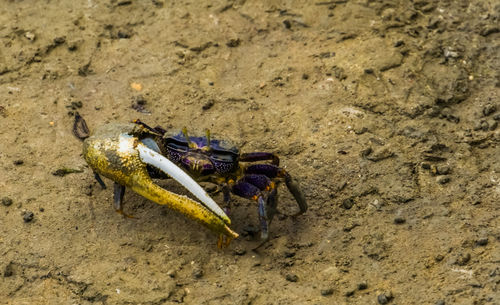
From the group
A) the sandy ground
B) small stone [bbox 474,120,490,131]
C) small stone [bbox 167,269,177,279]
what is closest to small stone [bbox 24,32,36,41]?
the sandy ground

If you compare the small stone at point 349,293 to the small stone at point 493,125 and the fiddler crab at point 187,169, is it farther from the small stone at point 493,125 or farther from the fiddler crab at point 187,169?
the small stone at point 493,125

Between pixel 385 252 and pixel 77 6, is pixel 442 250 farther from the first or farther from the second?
pixel 77 6

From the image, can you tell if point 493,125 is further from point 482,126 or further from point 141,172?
point 141,172

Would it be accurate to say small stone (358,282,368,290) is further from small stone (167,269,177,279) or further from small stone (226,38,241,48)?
small stone (226,38,241,48)

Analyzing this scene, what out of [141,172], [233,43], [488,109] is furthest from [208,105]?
[488,109]

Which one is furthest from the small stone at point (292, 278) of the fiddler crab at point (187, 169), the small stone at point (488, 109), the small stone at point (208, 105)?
the small stone at point (488, 109)
